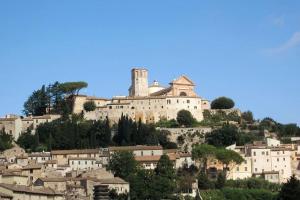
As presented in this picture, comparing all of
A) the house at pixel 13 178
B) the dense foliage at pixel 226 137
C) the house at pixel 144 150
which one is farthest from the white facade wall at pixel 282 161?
the house at pixel 13 178

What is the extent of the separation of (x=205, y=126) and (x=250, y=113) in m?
10.7

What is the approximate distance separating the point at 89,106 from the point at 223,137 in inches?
748

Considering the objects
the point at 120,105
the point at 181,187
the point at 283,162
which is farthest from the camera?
the point at 120,105

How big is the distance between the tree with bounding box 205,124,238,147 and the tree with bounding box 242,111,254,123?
1021cm

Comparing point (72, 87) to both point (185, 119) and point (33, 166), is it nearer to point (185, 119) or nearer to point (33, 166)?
point (185, 119)

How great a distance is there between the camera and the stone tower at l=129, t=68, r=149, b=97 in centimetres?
9712

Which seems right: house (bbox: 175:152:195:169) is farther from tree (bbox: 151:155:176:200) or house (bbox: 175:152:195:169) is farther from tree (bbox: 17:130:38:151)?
tree (bbox: 17:130:38:151)

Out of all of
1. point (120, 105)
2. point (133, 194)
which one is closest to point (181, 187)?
point (133, 194)

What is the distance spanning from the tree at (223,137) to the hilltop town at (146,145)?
119 mm

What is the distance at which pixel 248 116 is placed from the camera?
9500 cm

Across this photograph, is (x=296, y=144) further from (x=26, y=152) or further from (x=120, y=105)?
(x=26, y=152)

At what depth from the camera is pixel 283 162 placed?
77.6m

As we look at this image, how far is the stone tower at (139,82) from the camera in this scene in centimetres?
9712

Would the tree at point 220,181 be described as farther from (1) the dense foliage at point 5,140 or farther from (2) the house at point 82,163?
(1) the dense foliage at point 5,140
